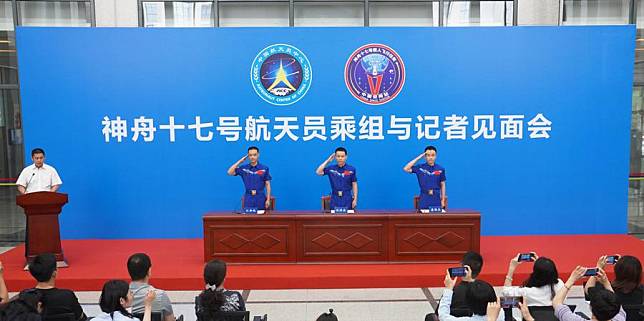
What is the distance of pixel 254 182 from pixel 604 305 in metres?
4.22

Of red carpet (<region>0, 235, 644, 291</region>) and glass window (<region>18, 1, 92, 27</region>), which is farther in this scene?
glass window (<region>18, 1, 92, 27</region>)

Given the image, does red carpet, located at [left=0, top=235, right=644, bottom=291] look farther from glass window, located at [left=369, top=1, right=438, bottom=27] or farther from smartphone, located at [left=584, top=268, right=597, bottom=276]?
glass window, located at [left=369, top=1, right=438, bottom=27]

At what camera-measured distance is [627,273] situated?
283 centimetres

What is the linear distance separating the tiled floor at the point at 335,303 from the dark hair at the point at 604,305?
5.71 feet

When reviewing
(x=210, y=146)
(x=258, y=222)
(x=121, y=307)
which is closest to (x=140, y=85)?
(x=210, y=146)

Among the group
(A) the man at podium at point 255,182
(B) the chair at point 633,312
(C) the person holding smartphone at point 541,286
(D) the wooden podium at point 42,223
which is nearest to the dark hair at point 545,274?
(C) the person holding smartphone at point 541,286

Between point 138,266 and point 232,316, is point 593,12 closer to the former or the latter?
point 232,316

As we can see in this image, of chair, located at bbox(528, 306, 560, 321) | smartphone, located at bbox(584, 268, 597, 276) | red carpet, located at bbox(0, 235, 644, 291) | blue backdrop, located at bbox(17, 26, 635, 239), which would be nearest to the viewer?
smartphone, located at bbox(584, 268, 597, 276)

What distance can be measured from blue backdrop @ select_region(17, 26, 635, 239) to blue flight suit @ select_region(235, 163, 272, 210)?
876 millimetres

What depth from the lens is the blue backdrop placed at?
657 cm

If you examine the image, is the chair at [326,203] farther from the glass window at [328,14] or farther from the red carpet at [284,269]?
the glass window at [328,14]

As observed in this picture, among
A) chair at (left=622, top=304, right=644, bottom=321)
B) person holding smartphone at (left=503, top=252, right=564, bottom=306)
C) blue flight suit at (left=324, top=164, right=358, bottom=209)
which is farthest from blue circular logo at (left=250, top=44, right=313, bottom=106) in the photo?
chair at (left=622, top=304, right=644, bottom=321)

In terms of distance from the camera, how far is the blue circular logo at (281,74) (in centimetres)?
658

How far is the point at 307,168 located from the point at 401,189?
1362mm
